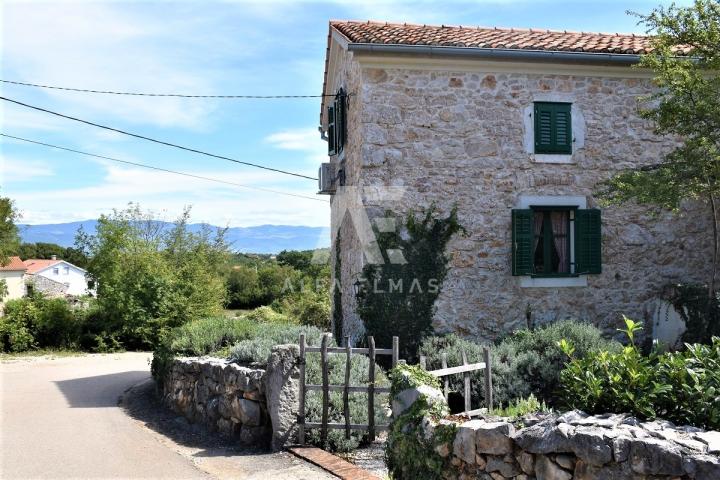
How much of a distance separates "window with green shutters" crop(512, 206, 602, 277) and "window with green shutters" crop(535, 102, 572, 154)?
1080 mm

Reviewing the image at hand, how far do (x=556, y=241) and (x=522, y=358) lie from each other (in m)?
3.34

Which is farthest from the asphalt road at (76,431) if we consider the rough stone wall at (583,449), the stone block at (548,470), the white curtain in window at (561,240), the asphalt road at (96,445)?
the white curtain in window at (561,240)

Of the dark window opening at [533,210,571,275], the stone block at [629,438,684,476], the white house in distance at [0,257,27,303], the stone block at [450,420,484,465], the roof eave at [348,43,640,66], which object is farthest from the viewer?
the white house in distance at [0,257,27,303]

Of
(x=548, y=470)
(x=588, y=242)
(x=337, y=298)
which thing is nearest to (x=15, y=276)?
(x=337, y=298)

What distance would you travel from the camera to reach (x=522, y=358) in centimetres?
949

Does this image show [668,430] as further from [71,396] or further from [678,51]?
[71,396]

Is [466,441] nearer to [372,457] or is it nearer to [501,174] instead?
[372,457]

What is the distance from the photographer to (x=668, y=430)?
166 inches

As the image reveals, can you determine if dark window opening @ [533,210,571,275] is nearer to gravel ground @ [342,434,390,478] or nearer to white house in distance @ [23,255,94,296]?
gravel ground @ [342,434,390,478]

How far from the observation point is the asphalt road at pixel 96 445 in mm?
7414

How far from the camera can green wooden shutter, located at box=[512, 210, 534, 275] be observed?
11.7m

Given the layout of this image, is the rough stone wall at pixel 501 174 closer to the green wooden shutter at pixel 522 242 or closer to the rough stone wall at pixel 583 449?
the green wooden shutter at pixel 522 242

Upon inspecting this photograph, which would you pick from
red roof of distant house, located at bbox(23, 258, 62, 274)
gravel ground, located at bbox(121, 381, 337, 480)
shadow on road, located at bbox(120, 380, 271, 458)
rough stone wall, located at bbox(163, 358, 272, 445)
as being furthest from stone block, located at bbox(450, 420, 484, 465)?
red roof of distant house, located at bbox(23, 258, 62, 274)

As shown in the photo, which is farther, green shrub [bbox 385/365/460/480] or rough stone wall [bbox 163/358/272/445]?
rough stone wall [bbox 163/358/272/445]
